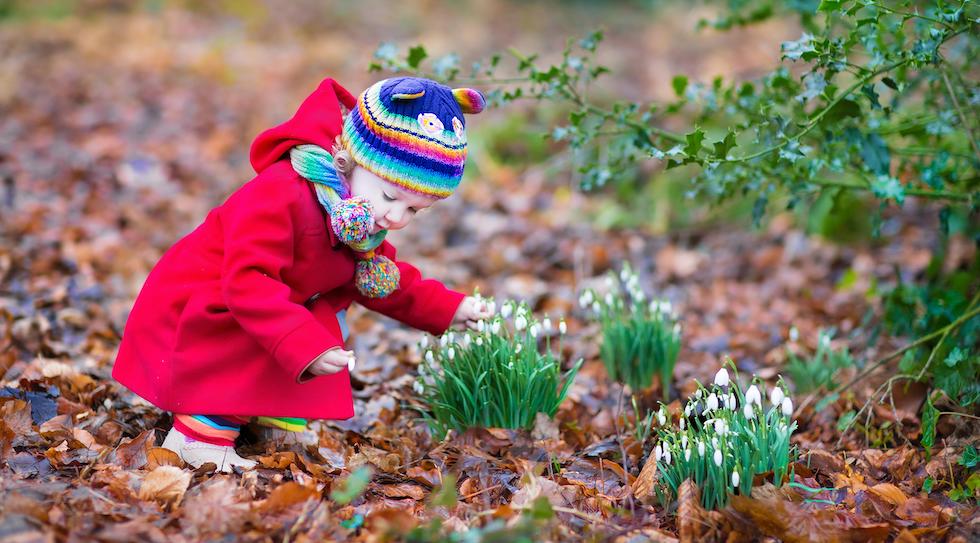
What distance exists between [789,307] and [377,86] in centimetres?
286

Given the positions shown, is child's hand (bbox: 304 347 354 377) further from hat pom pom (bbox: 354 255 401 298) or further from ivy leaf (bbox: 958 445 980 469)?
ivy leaf (bbox: 958 445 980 469)

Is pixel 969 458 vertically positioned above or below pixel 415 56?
below

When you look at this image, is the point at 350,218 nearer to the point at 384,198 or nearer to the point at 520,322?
the point at 384,198

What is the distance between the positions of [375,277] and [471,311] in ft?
1.14

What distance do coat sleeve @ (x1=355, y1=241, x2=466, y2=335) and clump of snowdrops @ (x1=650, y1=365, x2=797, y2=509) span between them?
76 centimetres

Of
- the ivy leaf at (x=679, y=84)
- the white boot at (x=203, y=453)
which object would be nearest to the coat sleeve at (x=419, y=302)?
the white boot at (x=203, y=453)

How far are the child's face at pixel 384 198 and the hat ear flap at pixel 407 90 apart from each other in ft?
0.72

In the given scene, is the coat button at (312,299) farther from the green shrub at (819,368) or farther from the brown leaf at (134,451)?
the green shrub at (819,368)

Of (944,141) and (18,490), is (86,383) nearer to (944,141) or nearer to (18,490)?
(18,490)

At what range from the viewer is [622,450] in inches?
97.7

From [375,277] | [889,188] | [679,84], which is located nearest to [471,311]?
[375,277]

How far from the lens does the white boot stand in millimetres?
2318

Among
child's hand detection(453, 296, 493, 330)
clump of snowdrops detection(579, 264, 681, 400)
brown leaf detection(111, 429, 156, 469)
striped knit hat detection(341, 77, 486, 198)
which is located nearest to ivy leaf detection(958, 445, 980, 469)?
clump of snowdrops detection(579, 264, 681, 400)

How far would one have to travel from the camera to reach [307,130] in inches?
90.4
